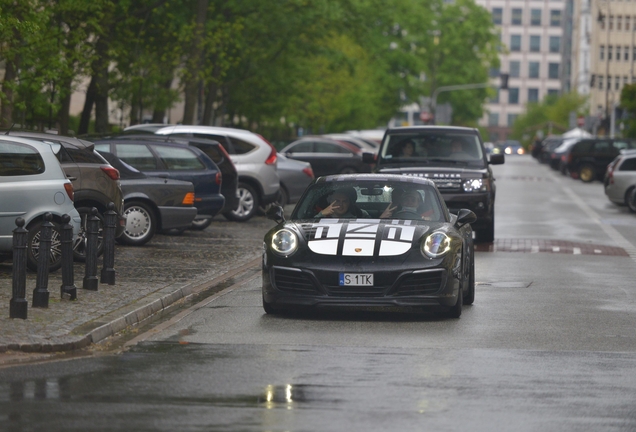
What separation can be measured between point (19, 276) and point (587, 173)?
4498cm

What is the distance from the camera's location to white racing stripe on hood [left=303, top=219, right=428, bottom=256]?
483 inches

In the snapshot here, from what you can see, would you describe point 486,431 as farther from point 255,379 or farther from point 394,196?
point 394,196

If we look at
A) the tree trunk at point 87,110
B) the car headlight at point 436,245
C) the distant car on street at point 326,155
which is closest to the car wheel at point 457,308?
the car headlight at point 436,245

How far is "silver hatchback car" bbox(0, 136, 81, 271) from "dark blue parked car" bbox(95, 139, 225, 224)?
6311 mm

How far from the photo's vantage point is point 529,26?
19375cm

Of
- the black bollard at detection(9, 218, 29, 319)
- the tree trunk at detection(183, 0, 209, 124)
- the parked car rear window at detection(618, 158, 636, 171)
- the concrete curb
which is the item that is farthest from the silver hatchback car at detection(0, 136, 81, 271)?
the parked car rear window at detection(618, 158, 636, 171)

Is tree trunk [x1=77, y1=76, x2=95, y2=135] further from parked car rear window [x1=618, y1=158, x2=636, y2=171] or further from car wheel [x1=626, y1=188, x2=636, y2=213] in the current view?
car wheel [x1=626, y1=188, x2=636, y2=213]

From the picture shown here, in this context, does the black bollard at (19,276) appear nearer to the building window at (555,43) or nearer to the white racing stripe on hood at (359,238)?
the white racing stripe on hood at (359,238)

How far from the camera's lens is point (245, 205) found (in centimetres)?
2728

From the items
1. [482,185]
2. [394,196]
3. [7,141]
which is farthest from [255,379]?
[482,185]

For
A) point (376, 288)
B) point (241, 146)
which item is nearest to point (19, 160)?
point (376, 288)

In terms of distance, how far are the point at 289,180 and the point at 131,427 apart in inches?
905

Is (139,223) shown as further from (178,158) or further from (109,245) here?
(109,245)

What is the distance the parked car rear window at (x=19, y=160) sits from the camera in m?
15.1
